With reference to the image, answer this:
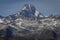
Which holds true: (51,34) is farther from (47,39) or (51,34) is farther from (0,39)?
(0,39)

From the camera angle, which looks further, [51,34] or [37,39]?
[51,34]

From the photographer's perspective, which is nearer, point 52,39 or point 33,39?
point 33,39

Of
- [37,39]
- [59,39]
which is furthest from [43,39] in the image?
[59,39]

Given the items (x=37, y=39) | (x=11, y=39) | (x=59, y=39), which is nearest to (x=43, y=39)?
(x=37, y=39)

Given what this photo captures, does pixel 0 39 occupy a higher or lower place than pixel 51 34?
lower

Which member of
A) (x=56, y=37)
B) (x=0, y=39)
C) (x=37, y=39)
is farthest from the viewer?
(x=56, y=37)

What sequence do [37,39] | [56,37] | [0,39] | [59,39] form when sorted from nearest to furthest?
[0,39], [37,39], [59,39], [56,37]

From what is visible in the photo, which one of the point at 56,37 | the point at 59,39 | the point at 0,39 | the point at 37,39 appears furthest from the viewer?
the point at 56,37

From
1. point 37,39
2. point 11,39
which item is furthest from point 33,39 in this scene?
point 11,39

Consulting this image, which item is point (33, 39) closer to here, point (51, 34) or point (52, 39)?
point (52, 39)
